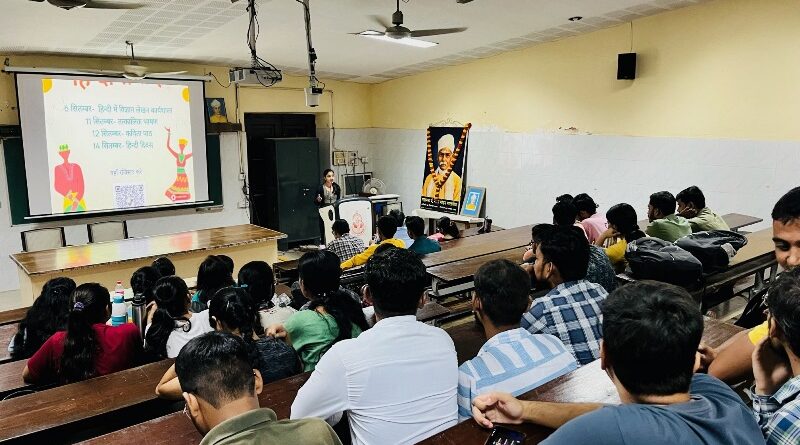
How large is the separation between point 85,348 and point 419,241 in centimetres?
265

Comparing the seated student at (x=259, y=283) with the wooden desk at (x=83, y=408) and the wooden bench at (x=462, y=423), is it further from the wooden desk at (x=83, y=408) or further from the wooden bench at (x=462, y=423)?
the wooden bench at (x=462, y=423)

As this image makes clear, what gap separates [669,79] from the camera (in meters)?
5.19

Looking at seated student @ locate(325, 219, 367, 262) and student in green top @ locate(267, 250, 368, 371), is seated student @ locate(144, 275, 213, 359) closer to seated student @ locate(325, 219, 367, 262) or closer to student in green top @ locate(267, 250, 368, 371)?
student in green top @ locate(267, 250, 368, 371)

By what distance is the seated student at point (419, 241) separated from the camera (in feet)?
14.2

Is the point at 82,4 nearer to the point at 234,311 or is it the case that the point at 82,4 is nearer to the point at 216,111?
the point at 234,311

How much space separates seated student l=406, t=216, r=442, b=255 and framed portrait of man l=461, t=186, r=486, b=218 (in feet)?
10.5

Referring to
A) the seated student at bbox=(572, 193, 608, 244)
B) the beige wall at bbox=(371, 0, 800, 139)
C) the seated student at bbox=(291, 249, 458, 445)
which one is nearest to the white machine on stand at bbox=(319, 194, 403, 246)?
the beige wall at bbox=(371, 0, 800, 139)

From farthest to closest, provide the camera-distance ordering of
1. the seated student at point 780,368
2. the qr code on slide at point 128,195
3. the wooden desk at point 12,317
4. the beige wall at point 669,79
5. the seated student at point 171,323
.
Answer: the qr code on slide at point 128,195
the beige wall at point 669,79
the wooden desk at point 12,317
the seated student at point 171,323
the seated student at point 780,368

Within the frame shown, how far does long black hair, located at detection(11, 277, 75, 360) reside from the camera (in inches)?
110

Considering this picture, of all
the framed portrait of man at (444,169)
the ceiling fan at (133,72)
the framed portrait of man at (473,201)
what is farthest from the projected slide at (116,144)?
the framed portrait of man at (473,201)

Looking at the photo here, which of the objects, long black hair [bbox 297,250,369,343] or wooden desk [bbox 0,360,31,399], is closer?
long black hair [bbox 297,250,369,343]

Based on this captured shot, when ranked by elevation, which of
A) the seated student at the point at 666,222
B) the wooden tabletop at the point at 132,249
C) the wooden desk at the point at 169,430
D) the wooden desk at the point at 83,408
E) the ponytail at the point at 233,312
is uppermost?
the seated student at the point at 666,222

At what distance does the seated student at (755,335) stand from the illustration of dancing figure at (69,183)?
24.1ft

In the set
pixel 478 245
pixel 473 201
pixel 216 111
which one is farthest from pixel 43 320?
pixel 473 201
